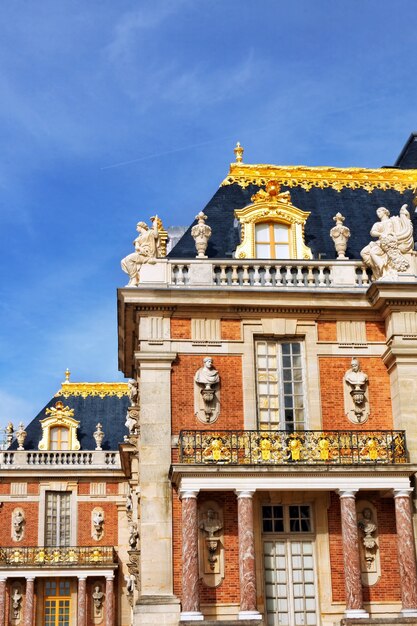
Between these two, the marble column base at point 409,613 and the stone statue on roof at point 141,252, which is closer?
the marble column base at point 409,613

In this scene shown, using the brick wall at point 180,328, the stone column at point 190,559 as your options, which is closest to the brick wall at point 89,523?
the brick wall at point 180,328

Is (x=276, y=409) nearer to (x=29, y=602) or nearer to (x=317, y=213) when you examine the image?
(x=317, y=213)

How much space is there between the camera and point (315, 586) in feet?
70.4

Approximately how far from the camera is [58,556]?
134 ft

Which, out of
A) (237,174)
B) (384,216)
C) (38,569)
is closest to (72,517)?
(38,569)

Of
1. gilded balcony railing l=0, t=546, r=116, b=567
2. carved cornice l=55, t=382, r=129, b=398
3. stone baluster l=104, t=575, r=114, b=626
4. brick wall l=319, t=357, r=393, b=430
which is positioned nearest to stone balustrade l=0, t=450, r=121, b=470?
gilded balcony railing l=0, t=546, r=116, b=567

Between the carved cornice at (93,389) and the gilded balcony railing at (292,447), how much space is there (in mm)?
25211

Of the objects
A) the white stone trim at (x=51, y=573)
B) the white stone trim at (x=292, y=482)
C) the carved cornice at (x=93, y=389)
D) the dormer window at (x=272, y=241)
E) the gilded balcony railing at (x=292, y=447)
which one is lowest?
the white stone trim at (x=51, y=573)

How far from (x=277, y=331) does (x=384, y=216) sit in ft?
12.0

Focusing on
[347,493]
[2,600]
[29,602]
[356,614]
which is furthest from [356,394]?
[2,600]

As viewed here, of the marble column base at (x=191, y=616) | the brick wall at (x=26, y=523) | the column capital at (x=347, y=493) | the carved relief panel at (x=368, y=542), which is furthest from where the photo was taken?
the brick wall at (x=26, y=523)

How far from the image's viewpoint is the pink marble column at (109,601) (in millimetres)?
40072

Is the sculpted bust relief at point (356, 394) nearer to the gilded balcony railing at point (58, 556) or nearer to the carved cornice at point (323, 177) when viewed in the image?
the carved cornice at point (323, 177)

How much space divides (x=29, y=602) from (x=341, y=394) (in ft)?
71.3
